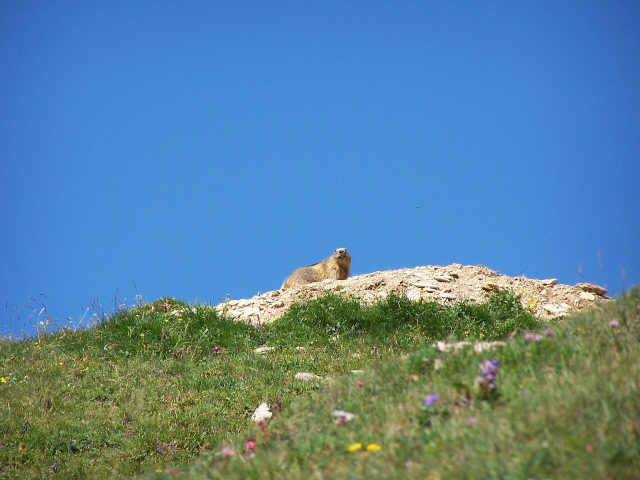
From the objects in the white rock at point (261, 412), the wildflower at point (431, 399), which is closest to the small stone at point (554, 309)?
the white rock at point (261, 412)

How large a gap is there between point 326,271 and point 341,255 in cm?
68

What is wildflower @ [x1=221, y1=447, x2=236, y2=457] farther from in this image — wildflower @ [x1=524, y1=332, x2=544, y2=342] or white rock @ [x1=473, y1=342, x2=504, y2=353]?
wildflower @ [x1=524, y1=332, x2=544, y2=342]

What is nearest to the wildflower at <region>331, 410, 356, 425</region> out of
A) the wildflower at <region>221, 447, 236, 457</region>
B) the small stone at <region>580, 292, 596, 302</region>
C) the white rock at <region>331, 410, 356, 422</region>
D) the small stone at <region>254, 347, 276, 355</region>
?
the white rock at <region>331, 410, 356, 422</region>

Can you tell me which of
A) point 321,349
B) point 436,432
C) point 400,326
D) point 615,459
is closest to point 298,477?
point 436,432

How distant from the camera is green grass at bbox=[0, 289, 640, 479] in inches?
174

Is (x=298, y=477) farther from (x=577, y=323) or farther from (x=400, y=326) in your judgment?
(x=400, y=326)

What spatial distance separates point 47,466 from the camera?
30.5ft

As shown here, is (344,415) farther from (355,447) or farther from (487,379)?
(487,379)

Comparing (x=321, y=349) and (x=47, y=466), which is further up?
(x=321, y=349)

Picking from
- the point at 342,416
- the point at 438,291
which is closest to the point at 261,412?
the point at 342,416

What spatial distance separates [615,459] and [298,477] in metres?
1.95

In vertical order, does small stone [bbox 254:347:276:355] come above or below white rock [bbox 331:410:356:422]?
above

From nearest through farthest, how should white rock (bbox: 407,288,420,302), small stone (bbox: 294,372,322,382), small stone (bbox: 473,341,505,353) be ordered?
small stone (bbox: 473,341,505,353) → small stone (bbox: 294,372,322,382) → white rock (bbox: 407,288,420,302)

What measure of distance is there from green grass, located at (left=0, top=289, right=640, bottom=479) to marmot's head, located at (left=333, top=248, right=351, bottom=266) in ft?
17.3
